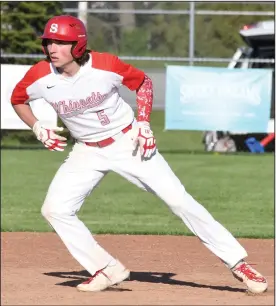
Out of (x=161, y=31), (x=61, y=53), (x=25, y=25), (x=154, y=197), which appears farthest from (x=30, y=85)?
(x=161, y=31)

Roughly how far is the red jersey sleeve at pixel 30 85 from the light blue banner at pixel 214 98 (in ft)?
42.4

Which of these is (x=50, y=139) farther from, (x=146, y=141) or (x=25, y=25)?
(x=25, y=25)

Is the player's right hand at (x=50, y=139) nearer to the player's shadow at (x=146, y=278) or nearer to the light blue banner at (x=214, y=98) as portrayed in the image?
the player's shadow at (x=146, y=278)

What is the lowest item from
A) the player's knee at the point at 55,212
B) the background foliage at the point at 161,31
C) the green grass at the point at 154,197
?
the green grass at the point at 154,197

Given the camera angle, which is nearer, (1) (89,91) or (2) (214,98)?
(1) (89,91)

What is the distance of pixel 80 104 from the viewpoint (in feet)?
25.5

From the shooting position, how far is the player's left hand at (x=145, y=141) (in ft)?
25.3

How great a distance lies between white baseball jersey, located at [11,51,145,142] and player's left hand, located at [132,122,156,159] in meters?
0.17

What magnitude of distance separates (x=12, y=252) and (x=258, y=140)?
44.7 ft

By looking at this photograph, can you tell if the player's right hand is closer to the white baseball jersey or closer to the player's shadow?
the white baseball jersey

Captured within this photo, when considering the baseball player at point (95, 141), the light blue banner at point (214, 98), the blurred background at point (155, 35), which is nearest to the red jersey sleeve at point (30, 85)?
the baseball player at point (95, 141)

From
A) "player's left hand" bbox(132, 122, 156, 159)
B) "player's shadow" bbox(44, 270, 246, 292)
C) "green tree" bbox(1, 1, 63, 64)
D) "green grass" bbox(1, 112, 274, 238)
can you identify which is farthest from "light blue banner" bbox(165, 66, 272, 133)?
"player's left hand" bbox(132, 122, 156, 159)

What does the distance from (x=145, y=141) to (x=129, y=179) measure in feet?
1.17

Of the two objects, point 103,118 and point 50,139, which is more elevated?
point 103,118
